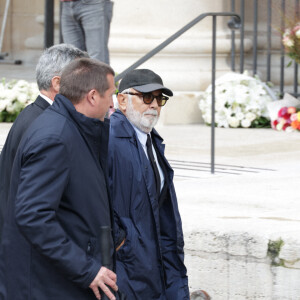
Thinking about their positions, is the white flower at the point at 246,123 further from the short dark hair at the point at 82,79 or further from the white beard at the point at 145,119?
the short dark hair at the point at 82,79

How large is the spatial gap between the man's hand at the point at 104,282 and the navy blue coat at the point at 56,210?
0.06 feet

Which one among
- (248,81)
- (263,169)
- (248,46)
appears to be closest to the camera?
(263,169)

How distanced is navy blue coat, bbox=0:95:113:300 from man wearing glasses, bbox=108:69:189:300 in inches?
21.9

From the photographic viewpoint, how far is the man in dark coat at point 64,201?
2682 mm

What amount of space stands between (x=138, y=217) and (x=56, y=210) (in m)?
0.76

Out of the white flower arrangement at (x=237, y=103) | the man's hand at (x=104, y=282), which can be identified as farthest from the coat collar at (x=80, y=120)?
the white flower arrangement at (x=237, y=103)

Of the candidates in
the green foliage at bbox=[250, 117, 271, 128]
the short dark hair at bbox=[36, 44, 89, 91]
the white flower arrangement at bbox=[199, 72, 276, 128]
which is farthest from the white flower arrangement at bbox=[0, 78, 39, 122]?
the short dark hair at bbox=[36, 44, 89, 91]

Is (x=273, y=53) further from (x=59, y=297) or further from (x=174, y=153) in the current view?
(x=59, y=297)

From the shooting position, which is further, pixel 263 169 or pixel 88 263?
pixel 263 169

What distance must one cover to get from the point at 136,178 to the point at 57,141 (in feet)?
2.52

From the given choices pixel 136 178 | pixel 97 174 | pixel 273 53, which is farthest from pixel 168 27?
pixel 97 174

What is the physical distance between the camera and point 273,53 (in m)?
10.3

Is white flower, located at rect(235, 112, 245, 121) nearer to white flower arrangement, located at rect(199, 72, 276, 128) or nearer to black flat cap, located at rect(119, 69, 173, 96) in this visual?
white flower arrangement, located at rect(199, 72, 276, 128)

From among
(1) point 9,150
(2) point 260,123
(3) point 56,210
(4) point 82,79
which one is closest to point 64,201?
(3) point 56,210
